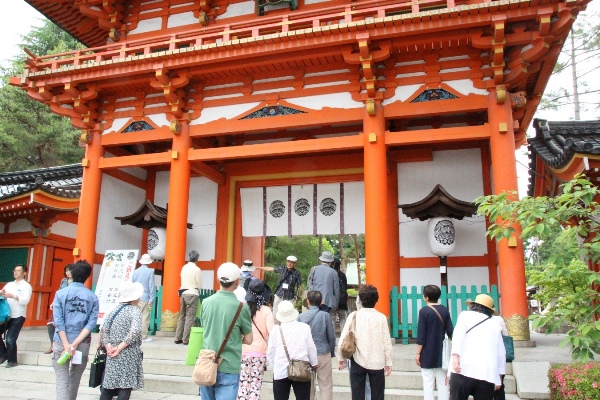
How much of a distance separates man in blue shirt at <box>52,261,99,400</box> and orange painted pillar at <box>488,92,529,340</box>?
5.65m

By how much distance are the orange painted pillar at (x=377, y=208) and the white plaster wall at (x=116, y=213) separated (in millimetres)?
5858

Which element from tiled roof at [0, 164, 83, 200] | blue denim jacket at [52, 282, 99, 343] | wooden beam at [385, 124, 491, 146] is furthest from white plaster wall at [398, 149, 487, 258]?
tiled roof at [0, 164, 83, 200]

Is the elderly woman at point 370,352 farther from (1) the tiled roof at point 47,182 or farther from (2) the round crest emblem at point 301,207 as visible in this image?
(1) the tiled roof at point 47,182

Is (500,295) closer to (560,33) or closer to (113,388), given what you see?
(560,33)

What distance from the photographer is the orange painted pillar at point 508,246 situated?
752 cm

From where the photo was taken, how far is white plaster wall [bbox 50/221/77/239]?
1248 centimetres

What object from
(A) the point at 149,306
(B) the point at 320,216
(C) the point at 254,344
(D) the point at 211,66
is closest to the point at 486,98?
(B) the point at 320,216

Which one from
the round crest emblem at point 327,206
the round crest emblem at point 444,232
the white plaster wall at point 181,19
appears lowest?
the round crest emblem at point 444,232

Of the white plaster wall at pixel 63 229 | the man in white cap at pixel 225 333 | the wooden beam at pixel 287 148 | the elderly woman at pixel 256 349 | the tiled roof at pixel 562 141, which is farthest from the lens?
the white plaster wall at pixel 63 229

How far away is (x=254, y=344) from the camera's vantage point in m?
4.70

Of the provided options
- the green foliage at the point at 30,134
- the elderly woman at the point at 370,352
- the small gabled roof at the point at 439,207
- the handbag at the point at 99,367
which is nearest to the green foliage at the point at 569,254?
the elderly woman at the point at 370,352

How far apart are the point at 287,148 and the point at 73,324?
16.6 feet

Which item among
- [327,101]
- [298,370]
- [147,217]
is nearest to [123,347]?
[298,370]

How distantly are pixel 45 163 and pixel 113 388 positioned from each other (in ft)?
Answer: 68.4
